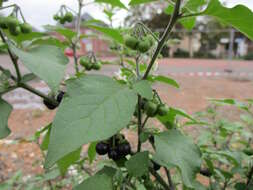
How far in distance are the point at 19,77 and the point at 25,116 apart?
4763 millimetres

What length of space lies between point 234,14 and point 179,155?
1.27 feet

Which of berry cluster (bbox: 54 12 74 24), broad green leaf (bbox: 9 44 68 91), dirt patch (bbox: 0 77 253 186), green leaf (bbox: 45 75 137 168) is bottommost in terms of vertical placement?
dirt patch (bbox: 0 77 253 186)

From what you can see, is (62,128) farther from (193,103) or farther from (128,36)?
(193,103)

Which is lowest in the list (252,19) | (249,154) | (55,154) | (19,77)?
(249,154)

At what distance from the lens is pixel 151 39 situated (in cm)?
83

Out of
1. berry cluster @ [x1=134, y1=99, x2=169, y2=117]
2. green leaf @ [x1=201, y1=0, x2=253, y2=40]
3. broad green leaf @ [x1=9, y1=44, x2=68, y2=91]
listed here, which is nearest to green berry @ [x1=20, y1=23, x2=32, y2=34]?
broad green leaf @ [x1=9, y1=44, x2=68, y2=91]

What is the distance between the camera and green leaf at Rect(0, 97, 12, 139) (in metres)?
0.68

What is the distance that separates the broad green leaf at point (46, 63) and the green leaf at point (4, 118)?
176 mm

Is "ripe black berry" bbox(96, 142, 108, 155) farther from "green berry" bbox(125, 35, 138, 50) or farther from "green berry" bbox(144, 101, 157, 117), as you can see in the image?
"green berry" bbox(125, 35, 138, 50)

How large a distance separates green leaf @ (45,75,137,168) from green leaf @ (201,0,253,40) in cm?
28

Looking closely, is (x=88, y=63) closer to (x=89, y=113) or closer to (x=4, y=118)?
(x=4, y=118)

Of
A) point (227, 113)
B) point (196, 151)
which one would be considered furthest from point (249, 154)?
point (227, 113)

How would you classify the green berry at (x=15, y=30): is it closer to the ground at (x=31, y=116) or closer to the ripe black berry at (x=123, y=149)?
the ripe black berry at (x=123, y=149)

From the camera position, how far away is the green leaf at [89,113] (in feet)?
1.63
